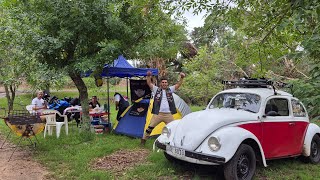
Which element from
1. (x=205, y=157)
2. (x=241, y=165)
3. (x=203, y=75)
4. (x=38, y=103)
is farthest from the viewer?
(x=203, y=75)

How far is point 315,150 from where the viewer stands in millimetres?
6758

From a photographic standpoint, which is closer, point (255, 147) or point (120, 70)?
point (255, 147)

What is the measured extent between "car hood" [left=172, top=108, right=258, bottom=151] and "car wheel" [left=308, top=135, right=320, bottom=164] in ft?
6.16

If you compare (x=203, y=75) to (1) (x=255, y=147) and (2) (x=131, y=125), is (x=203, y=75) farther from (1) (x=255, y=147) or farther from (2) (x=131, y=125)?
(1) (x=255, y=147)

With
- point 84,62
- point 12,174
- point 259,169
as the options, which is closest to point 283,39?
point 259,169

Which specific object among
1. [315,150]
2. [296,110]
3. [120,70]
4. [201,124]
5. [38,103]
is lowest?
[315,150]

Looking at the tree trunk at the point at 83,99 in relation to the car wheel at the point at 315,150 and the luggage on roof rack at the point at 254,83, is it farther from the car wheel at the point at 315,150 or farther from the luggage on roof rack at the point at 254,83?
the car wheel at the point at 315,150

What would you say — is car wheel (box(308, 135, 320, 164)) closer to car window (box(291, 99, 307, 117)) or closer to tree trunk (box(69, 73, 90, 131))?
car window (box(291, 99, 307, 117))

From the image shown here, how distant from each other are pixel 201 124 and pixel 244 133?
A: 685 millimetres

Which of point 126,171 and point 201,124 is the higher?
point 201,124

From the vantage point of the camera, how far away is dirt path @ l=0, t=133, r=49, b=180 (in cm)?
562

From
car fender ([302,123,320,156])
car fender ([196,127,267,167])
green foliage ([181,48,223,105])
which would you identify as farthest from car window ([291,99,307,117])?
green foliage ([181,48,223,105])

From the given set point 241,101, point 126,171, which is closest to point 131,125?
point 126,171

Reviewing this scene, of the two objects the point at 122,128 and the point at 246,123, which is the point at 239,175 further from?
the point at 122,128
